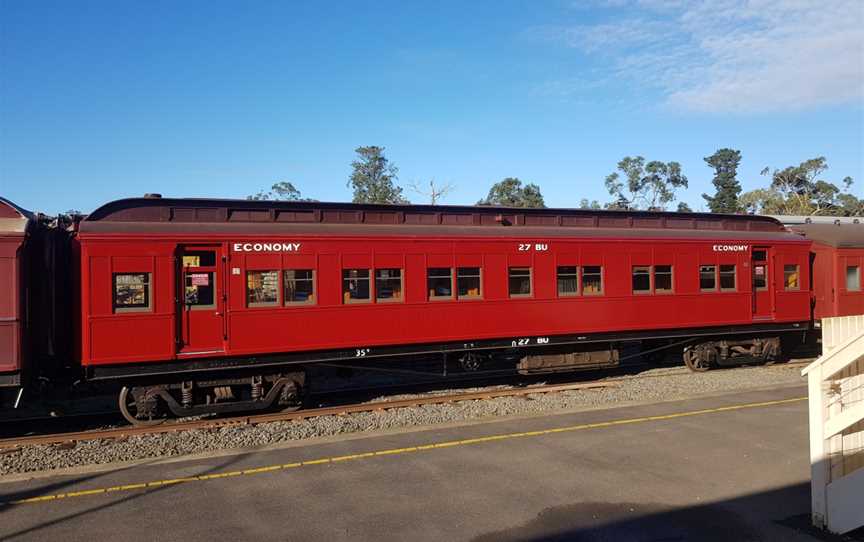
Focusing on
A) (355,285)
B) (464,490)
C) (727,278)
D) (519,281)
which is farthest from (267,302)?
(727,278)

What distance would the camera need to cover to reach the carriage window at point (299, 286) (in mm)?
10141

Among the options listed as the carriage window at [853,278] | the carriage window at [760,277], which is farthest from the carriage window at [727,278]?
the carriage window at [853,278]

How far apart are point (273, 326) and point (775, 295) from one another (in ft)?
38.5

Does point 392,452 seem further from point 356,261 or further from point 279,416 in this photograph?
point 356,261

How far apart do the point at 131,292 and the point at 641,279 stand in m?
9.84

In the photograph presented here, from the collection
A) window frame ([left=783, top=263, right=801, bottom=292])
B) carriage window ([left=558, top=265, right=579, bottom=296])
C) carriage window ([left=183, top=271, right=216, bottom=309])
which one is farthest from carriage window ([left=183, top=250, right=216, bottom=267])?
window frame ([left=783, top=263, right=801, bottom=292])

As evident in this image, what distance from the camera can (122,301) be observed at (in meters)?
9.29

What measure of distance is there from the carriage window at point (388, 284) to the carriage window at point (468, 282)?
116 centimetres

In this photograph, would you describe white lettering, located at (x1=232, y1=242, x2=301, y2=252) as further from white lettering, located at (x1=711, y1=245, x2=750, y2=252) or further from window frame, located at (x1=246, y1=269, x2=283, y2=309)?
white lettering, located at (x1=711, y1=245, x2=750, y2=252)

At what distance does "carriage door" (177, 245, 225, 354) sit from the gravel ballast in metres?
1.43

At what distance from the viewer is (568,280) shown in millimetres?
12289

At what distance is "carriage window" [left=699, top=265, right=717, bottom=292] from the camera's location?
13.6 m

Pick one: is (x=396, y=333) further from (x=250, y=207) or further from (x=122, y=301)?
(x=122, y=301)

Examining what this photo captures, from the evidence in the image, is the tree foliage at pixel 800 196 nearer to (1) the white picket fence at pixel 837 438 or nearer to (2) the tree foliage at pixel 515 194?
(2) the tree foliage at pixel 515 194
